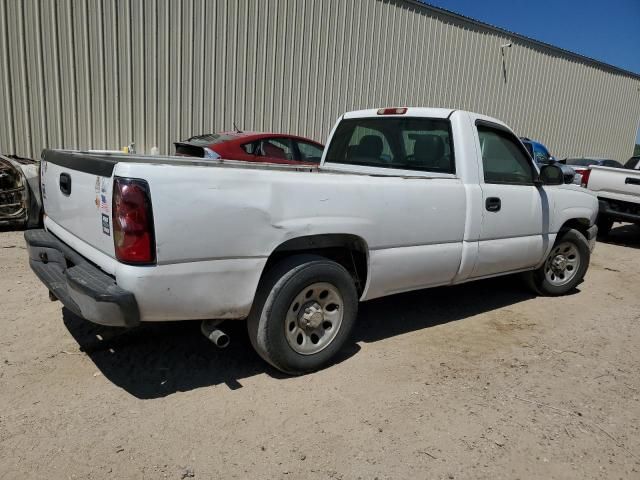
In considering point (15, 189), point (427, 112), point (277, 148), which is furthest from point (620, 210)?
point (15, 189)

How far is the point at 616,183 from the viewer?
9180 millimetres

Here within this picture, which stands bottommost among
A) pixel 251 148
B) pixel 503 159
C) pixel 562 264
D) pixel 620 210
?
pixel 562 264

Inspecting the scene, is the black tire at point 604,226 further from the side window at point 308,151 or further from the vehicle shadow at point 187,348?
the vehicle shadow at point 187,348

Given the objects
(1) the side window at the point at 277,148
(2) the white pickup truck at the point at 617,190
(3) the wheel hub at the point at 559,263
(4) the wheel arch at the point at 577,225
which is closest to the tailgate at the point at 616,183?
(2) the white pickup truck at the point at 617,190

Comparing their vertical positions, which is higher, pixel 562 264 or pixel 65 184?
pixel 65 184

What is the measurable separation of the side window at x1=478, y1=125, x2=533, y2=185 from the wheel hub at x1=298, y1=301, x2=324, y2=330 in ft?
6.46

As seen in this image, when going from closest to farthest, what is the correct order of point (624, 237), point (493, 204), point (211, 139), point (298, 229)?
point (298, 229), point (493, 204), point (211, 139), point (624, 237)

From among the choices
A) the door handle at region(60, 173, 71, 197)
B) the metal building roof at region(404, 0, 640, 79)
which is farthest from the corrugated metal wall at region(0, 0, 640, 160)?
the door handle at region(60, 173, 71, 197)

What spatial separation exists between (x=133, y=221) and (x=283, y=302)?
40.7 inches

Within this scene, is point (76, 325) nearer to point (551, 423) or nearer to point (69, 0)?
point (551, 423)

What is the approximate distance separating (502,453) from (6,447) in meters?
2.54

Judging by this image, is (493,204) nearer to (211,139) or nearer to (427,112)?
(427,112)

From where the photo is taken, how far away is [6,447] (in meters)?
2.56

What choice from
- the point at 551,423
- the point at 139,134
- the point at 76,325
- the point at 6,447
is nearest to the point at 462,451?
the point at 551,423
